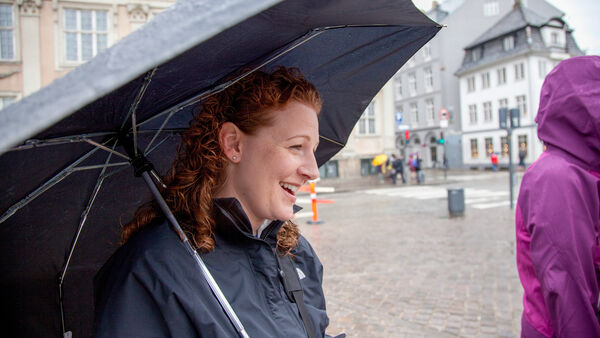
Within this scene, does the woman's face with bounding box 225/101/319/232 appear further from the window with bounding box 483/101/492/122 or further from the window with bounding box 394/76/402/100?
the window with bounding box 394/76/402/100

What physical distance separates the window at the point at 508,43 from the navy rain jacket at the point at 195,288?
141 ft

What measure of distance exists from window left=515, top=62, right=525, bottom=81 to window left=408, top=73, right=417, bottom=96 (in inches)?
497

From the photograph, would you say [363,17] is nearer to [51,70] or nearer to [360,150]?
[51,70]

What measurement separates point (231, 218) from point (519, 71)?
42180 millimetres

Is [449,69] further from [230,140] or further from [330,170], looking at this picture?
[230,140]

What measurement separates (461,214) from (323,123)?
34.0ft

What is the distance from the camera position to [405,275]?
19.7ft

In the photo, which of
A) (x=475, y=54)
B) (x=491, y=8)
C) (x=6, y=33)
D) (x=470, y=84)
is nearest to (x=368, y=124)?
(x=6, y=33)

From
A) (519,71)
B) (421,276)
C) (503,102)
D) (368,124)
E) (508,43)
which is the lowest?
(421,276)

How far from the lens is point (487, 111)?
41.2 m

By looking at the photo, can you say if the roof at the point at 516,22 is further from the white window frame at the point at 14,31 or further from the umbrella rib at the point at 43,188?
the umbrella rib at the point at 43,188

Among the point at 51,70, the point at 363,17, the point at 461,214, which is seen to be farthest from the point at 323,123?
the point at 51,70

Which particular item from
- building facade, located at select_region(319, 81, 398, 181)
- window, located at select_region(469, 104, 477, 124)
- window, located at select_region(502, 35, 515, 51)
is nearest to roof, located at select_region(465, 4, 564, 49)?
window, located at select_region(502, 35, 515, 51)

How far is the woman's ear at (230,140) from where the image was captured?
1392 mm
